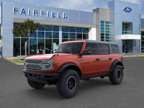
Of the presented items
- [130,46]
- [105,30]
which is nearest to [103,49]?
[105,30]

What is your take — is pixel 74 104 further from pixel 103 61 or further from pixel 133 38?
pixel 133 38

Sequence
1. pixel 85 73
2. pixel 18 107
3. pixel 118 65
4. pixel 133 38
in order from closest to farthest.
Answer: pixel 18 107 < pixel 85 73 < pixel 118 65 < pixel 133 38

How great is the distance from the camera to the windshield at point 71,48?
10.5m

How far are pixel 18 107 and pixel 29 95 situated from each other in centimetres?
183

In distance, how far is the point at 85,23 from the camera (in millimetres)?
49250

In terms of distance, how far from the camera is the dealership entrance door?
55375mm

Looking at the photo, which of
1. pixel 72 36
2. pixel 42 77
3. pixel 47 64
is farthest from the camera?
pixel 72 36

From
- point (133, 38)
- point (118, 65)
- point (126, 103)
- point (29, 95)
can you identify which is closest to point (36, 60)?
point (29, 95)

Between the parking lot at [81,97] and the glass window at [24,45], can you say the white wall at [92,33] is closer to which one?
the glass window at [24,45]

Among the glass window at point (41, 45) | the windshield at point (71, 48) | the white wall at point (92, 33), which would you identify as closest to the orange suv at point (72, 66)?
the windshield at point (71, 48)

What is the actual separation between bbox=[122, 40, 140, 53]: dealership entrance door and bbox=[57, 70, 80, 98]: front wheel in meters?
46.5

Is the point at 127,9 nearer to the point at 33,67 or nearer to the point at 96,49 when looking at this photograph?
the point at 96,49

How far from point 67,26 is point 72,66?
122 feet

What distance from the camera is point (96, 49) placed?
37.0 feet
